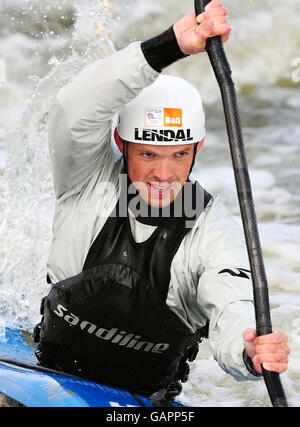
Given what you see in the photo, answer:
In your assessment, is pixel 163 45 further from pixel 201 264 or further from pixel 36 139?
pixel 36 139

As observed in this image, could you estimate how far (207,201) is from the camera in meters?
2.79

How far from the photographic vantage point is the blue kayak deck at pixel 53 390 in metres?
2.53

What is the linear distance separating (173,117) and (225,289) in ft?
1.95

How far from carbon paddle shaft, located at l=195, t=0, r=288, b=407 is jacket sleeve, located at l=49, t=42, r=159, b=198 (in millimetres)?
199

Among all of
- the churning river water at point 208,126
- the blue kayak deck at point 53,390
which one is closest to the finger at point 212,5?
the blue kayak deck at point 53,390

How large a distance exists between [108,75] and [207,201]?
1.95ft

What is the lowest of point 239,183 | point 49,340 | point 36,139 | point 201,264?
point 49,340

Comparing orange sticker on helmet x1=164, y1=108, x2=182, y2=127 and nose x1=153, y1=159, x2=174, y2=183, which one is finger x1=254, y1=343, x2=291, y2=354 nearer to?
nose x1=153, y1=159, x2=174, y2=183

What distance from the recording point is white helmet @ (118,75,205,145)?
105 inches

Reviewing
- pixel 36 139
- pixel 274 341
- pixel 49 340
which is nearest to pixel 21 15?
pixel 36 139

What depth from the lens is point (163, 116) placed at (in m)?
2.69

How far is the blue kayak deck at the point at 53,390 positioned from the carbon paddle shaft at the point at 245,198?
644 mm

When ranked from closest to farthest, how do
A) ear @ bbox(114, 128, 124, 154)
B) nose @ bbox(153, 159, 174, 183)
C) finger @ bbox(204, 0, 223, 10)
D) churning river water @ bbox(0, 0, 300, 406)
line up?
finger @ bbox(204, 0, 223, 10), nose @ bbox(153, 159, 174, 183), ear @ bbox(114, 128, 124, 154), churning river water @ bbox(0, 0, 300, 406)

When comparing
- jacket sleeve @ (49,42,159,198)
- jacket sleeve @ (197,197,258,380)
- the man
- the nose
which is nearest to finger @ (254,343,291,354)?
jacket sleeve @ (197,197,258,380)
